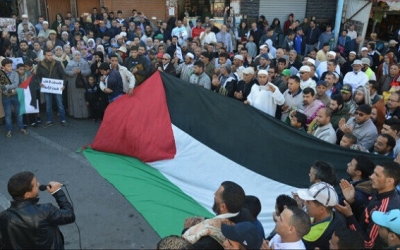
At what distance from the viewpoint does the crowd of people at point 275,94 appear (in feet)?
10.8

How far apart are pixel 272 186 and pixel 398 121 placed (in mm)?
1814

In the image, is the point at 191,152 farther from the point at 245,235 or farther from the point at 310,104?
the point at 245,235

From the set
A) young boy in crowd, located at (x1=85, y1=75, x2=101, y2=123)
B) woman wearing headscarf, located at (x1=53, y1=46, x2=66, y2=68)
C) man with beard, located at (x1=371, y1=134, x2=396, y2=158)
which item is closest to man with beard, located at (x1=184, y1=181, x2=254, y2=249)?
man with beard, located at (x1=371, y1=134, x2=396, y2=158)

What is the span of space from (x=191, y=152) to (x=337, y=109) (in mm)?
2317

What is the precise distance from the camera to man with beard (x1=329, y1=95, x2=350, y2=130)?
609 centimetres

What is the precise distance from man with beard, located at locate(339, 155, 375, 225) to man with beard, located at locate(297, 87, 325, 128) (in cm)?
183

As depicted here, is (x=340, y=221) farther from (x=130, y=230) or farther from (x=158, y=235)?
(x=130, y=230)

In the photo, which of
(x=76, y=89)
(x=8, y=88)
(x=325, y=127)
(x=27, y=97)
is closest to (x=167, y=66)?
(x=76, y=89)

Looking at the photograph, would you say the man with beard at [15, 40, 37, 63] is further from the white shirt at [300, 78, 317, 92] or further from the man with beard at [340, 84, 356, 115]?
the man with beard at [340, 84, 356, 115]

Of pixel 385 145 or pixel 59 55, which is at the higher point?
pixel 59 55

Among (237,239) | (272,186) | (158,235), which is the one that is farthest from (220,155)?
(237,239)

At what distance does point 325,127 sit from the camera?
5.56 m

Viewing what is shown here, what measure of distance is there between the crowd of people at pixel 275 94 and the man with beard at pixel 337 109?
0.06 feet

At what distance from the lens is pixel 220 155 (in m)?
6.13
